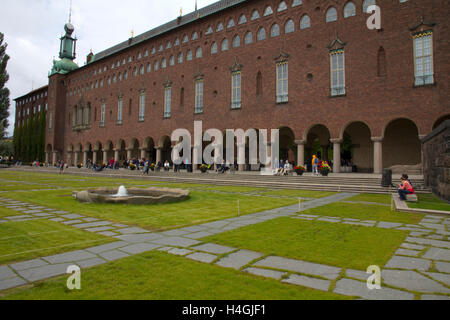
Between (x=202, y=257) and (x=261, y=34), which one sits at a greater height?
(x=261, y=34)

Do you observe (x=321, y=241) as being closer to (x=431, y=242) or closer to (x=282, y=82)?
(x=431, y=242)

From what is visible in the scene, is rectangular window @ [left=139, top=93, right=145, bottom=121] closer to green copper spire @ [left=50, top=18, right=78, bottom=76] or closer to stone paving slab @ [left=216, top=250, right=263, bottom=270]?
green copper spire @ [left=50, top=18, right=78, bottom=76]

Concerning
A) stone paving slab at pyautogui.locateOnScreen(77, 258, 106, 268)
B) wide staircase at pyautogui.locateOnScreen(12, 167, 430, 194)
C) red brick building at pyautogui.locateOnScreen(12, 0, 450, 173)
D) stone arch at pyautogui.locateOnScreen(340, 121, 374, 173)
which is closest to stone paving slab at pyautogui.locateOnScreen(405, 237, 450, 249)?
stone paving slab at pyautogui.locateOnScreen(77, 258, 106, 268)

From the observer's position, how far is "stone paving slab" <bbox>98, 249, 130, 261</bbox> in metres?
4.32

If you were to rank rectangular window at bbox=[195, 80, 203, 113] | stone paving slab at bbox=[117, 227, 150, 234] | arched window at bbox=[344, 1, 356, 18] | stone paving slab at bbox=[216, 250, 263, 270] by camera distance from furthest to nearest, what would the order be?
rectangular window at bbox=[195, 80, 203, 113] < arched window at bbox=[344, 1, 356, 18] < stone paving slab at bbox=[117, 227, 150, 234] < stone paving slab at bbox=[216, 250, 263, 270]

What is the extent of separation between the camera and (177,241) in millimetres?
5344

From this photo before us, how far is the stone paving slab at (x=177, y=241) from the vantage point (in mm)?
5129

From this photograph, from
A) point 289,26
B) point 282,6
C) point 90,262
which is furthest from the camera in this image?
point 282,6

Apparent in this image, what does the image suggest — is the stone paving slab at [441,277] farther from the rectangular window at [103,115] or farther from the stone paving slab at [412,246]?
the rectangular window at [103,115]

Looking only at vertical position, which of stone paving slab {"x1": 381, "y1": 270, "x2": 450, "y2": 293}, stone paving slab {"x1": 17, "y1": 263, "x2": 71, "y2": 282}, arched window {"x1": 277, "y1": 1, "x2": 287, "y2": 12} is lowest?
stone paving slab {"x1": 17, "y1": 263, "x2": 71, "y2": 282}

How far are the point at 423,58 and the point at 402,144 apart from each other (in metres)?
7.61

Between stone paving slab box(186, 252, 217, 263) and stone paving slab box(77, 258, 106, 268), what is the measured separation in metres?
1.27

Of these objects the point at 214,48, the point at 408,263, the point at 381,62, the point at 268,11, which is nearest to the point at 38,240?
the point at 408,263
